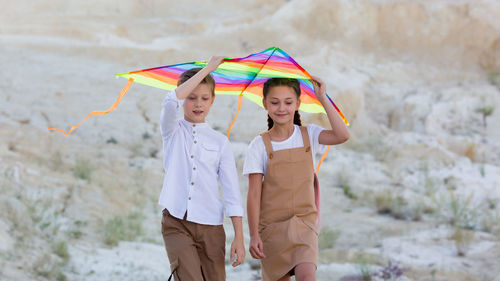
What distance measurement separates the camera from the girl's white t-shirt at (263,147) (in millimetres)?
2744

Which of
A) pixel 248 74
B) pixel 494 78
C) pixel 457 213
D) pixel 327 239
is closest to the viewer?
pixel 248 74

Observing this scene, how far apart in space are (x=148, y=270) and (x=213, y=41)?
27.3ft

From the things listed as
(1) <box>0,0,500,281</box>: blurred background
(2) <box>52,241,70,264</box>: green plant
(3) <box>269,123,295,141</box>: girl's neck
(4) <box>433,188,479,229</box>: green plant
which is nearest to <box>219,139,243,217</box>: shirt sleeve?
(3) <box>269,123,295,141</box>: girl's neck

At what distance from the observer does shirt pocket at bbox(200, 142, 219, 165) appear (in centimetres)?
271

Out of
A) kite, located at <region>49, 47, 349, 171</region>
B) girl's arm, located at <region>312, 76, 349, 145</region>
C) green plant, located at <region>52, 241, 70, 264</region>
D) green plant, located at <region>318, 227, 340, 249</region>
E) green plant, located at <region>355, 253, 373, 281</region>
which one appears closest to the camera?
girl's arm, located at <region>312, 76, 349, 145</region>

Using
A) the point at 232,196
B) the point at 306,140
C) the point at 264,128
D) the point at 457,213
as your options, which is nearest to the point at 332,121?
the point at 306,140

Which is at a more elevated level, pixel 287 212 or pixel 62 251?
pixel 287 212

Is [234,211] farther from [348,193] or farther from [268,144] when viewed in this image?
[348,193]

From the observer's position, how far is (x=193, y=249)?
2.60m

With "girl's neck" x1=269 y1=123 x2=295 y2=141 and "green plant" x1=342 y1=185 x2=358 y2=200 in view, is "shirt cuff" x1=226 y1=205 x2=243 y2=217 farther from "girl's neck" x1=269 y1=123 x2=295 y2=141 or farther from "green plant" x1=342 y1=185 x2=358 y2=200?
"green plant" x1=342 y1=185 x2=358 y2=200

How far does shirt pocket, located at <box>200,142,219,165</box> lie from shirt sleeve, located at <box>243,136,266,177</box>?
144 millimetres

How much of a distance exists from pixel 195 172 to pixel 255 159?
288 mm

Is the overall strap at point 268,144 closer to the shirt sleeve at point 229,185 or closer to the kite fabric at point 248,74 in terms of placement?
the shirt sleeve at point 229,185

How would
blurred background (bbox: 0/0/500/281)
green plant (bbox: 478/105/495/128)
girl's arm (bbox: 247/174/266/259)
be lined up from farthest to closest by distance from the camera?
1. green plant (bbox: 478/105/495/128)
2. blurred background (bbox: 0/0/500/281)
3. girl's arm (bbox: 247/174/266/259)
